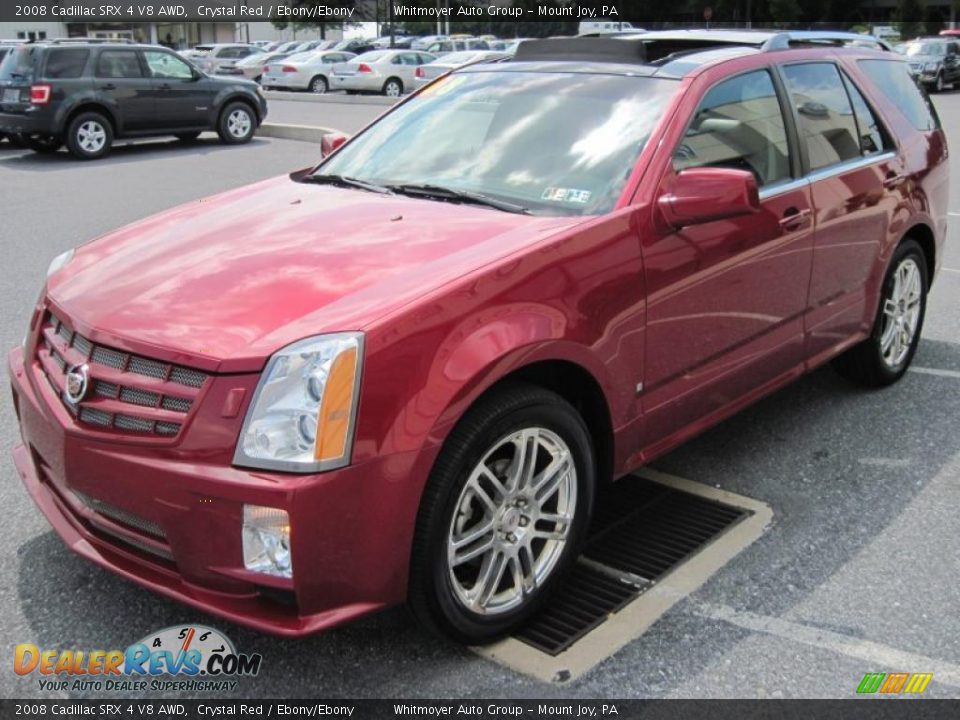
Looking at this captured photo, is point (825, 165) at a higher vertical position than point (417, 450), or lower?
higher

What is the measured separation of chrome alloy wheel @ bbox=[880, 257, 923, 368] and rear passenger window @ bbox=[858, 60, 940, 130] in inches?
31.0

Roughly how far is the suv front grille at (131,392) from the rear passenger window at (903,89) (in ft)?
12.7

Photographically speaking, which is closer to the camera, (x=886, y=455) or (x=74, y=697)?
(x=74, y=697)

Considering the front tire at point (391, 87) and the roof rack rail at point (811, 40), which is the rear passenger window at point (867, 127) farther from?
the front tire at point (391, 87)

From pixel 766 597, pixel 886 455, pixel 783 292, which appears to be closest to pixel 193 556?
pixel 766 597

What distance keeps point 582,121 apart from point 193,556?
7.04ft

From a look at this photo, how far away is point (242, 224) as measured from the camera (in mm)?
3674

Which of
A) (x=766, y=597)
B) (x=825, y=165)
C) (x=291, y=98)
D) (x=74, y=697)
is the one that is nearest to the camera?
(x=74, y=697)

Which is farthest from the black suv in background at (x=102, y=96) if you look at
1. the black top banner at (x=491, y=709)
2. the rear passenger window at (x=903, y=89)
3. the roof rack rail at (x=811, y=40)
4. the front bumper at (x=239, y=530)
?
the black top banner at (x=491, y=709)

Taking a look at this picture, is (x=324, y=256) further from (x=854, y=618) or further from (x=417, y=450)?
(x=854, y=618)

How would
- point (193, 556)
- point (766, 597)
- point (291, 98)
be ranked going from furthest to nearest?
1. point (291, 98)
2. point (766, 597)
3. point (193, 556)

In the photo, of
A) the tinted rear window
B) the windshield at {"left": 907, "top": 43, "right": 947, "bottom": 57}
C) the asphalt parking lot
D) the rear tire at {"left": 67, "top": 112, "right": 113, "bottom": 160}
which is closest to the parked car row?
the windshield at {"left": 907, "top": 43, "right": 947, "bottom": 57}

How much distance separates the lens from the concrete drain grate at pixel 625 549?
327 cm

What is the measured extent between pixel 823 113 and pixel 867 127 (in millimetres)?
456
